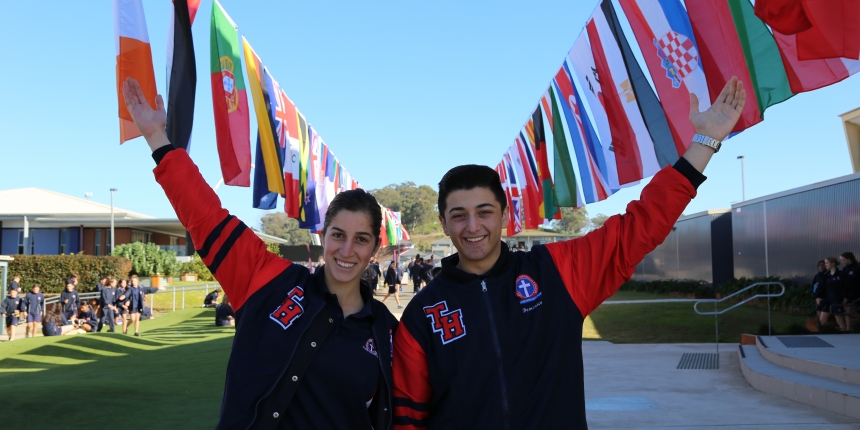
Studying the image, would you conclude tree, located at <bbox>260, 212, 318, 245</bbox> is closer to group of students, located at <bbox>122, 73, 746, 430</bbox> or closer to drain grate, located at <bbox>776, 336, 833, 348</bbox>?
drain grate, located at <bbox>776, 336, 833, 348</bbox>

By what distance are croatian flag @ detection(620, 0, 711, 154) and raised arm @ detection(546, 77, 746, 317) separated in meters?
5.14

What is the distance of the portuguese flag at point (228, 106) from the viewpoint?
9.79m

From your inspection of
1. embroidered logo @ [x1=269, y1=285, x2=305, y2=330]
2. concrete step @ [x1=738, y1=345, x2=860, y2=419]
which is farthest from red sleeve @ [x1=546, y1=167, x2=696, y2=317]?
concrete step @ [x1=738, y1=345, x2=860, y2=419]

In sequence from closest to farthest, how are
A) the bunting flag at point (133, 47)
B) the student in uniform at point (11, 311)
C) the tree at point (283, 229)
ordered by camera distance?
the bunting flag at point (133, 47)
the student in uniform at point (11, 311)
the tree at point (283, 229)

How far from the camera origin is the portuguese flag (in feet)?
32.1

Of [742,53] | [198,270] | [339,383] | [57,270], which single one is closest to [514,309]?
[339,383]

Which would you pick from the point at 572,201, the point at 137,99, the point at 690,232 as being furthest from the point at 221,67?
the point at 690,232

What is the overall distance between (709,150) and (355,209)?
1.31 m

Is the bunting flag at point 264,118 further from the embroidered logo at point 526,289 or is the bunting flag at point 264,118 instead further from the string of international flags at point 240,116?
the embroidered logo at point 526,289

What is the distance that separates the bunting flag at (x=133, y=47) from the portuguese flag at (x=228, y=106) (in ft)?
9.51

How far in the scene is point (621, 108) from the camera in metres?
9.41

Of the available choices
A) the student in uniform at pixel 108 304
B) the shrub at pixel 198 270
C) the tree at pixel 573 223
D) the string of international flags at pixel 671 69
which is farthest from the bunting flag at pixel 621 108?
the tree at pixel 573 223

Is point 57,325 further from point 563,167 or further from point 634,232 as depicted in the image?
point 634,232

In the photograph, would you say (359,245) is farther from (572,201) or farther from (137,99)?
(572,201)
